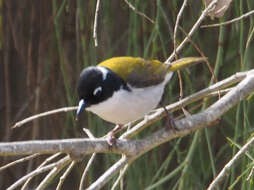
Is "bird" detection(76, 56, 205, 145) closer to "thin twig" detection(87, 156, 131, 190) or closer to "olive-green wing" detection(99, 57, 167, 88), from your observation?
"olive-green wing" detection(99, 57, 167, 88)

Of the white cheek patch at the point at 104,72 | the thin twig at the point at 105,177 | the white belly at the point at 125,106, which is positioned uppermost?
the white cheek patch at the point at 104,72

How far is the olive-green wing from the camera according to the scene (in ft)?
9.39

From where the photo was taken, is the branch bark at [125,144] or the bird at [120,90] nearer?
the branch bark at [125,144]

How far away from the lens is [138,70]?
295cm

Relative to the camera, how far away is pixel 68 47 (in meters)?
3.88

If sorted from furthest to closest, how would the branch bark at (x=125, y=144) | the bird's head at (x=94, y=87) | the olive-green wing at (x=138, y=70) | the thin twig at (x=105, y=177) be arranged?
the olive-green wing at (x=138, y=70) < the bird's head at (x=94, y=87) < the thin twig at (x=105, y=177) < the branch bark at (x=125, y=144)

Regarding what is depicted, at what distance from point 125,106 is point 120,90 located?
10 cm

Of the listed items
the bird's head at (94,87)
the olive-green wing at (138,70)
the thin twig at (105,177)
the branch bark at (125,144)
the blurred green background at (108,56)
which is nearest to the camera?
the branch bark at (125,144)

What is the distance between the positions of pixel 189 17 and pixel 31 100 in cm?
113

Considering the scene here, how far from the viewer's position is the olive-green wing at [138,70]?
113 inches

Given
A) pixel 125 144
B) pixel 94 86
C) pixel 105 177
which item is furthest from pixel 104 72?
pixel 105 177

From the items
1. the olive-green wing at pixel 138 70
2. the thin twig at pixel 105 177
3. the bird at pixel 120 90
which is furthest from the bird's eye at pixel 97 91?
the thin twig at pixel 105 177

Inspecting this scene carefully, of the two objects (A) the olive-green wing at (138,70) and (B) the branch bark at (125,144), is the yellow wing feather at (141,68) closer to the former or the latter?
(A) the olive-green wing at (138,70)

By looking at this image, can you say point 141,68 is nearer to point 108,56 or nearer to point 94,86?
point 94,86
